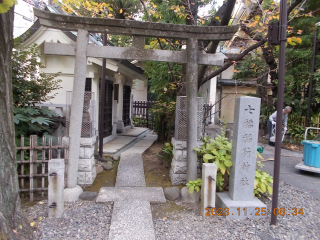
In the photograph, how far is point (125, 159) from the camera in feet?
22.0

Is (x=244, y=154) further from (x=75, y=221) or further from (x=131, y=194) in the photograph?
(x=75, y=221)

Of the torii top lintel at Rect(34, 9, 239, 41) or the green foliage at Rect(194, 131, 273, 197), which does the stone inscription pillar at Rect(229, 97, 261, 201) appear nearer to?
the green foliage at Rect(194, 131, 273, 197)

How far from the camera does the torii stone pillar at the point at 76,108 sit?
175 inches

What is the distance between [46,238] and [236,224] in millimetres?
2819

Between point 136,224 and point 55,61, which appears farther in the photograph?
point 55,61

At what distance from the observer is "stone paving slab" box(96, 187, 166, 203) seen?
444 cm

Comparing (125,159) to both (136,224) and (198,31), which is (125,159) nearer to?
(136,224)

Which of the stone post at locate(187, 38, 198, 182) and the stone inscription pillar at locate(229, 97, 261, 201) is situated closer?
the stone inscription pillar at locate(229, 97, 261, 201)

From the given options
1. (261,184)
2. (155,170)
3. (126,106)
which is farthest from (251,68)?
(261,184)

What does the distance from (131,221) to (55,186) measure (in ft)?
4.36

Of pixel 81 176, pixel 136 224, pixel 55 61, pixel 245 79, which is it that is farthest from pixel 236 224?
pixel 245 79

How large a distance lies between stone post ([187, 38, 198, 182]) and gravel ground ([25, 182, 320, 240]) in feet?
2.56

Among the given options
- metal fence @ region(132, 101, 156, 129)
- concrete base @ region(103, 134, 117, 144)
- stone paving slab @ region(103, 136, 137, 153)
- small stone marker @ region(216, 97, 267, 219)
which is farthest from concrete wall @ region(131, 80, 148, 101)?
small stone marker @ region(216, 97, 267, 219)

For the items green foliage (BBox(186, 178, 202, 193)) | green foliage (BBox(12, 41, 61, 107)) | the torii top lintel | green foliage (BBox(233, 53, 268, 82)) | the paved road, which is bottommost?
the paved road
